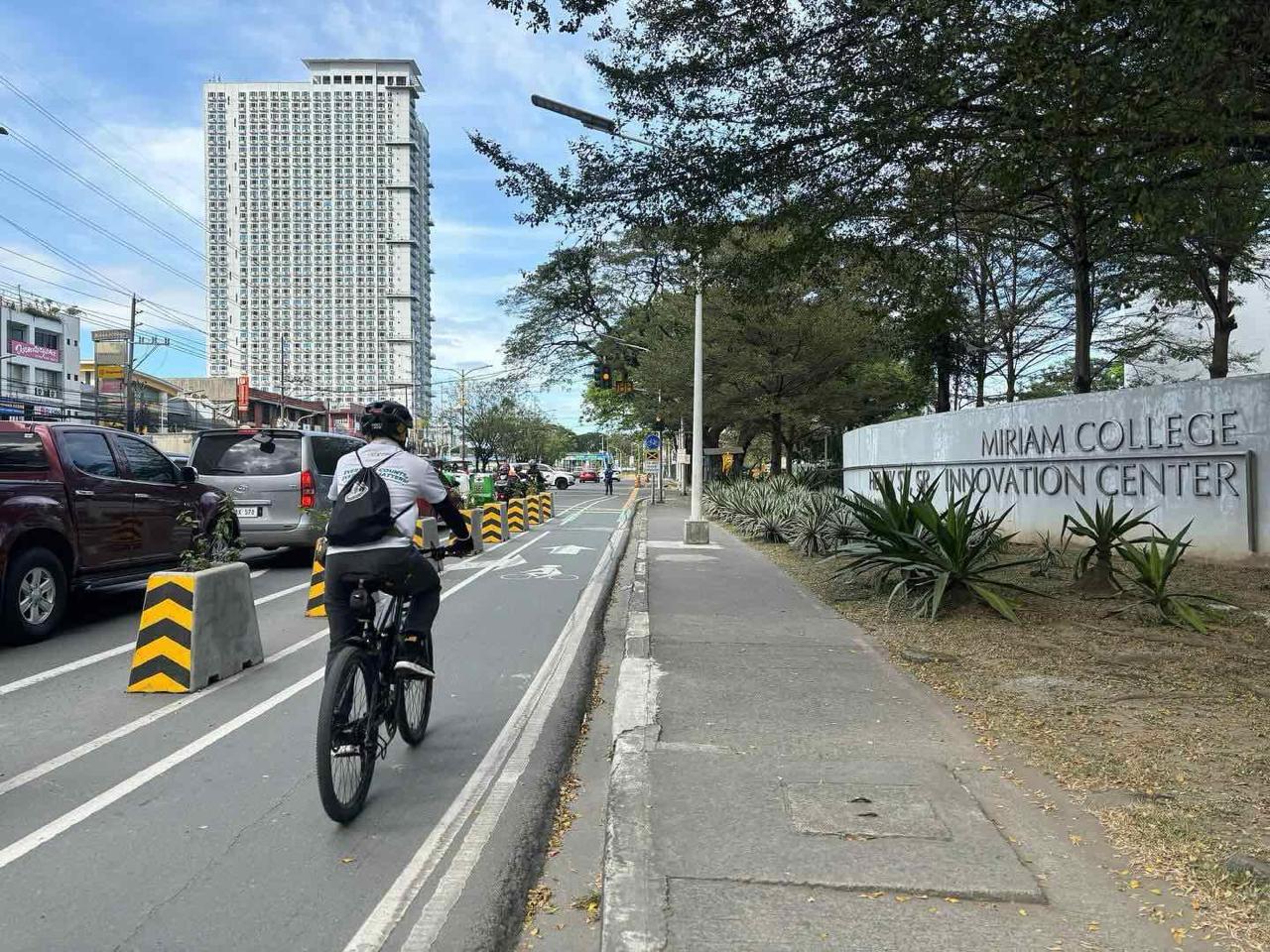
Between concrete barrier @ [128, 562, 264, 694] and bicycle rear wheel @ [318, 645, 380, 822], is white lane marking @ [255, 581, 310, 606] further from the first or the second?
bicycle rear wheel @ [318, 645, 380, 822]

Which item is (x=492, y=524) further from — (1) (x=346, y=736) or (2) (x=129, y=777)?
(1) (x=346, y=736)

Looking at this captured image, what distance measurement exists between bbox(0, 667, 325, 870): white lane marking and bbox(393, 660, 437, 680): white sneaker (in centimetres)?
143

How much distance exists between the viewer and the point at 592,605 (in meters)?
10.4

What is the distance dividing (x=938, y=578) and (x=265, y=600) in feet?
23.6

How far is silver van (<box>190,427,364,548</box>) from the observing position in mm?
A: 12562

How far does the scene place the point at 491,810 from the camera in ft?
14.3

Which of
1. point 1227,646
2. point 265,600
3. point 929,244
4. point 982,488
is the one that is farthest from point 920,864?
point 982,488

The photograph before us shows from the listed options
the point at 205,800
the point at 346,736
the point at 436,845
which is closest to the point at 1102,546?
the point at 436,845

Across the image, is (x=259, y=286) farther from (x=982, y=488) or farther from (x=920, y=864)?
(x=920, y=864)

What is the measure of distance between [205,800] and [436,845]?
1.28 metres

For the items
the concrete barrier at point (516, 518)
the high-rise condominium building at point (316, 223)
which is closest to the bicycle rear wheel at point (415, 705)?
the concrete barrier at point (516, 518)

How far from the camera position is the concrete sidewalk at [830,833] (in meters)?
3.14

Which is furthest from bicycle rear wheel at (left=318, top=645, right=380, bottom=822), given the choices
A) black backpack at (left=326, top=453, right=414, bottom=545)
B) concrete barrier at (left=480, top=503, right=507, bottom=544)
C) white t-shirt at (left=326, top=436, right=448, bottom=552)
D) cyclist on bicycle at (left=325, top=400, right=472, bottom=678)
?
concrete barrier at (left=480, top=503, right=507, bottom=544)

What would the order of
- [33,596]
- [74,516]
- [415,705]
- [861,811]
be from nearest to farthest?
[861,811]
[415,705]
[33,596]
[74,516]
